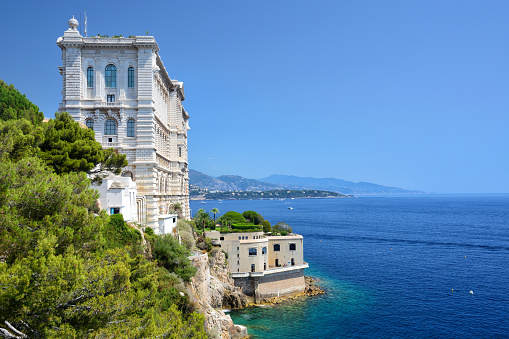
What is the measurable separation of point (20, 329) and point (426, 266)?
78.1 metres

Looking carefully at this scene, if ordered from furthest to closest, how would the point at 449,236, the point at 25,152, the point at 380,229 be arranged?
the point at 380,229 → the point at 449,236 → the point at 25,152

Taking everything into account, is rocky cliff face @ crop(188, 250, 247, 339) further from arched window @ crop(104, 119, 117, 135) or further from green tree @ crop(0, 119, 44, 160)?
green tree @ crop(0, 119, 44, 160)

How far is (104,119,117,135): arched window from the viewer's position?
39781mm

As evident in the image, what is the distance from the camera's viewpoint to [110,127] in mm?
39812

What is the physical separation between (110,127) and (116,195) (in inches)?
456

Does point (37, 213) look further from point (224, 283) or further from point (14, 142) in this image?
point (224, 283)

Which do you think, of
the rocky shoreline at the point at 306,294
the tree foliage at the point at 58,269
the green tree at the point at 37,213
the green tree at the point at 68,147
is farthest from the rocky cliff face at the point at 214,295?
the green tree at the point at 37,213

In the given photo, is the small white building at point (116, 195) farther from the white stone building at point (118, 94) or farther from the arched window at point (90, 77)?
the arched window at point (90, 77)

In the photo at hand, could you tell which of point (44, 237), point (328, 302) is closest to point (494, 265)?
point (328, 302)

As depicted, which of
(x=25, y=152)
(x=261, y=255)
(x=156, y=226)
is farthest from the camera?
(x=261, y=255)

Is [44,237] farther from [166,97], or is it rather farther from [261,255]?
[261,255]

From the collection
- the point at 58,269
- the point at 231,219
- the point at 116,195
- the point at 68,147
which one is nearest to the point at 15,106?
the point at 68,147

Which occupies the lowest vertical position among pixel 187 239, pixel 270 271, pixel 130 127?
pixel 270 271

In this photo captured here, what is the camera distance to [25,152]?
19188mm
